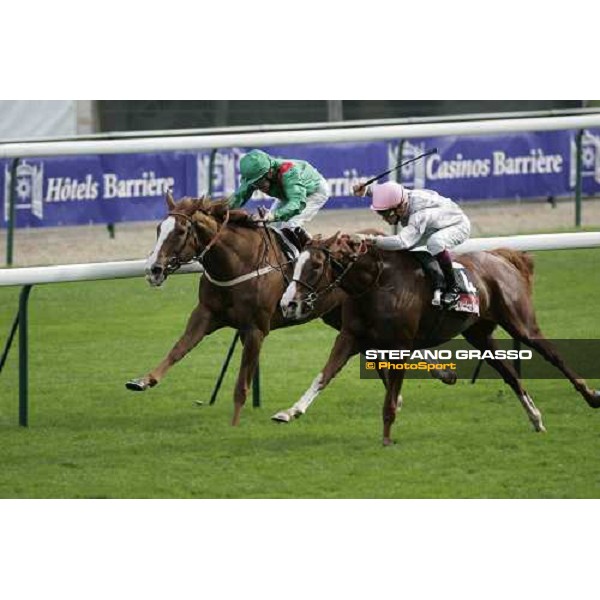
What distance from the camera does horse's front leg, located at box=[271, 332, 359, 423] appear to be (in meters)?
10.2

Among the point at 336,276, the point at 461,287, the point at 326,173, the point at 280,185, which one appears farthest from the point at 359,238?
the point at 326,173

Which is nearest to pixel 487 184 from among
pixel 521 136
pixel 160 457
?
pixel 521 136

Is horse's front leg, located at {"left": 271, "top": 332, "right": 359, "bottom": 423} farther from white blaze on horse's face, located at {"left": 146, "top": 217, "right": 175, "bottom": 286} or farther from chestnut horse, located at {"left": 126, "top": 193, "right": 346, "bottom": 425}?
white blaze on horse's face, located at {"left": 146, "top": 217, "right": 175, "bottom": 286}

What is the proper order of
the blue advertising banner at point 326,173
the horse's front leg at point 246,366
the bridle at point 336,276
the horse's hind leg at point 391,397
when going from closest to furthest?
the bridle at point 336,276 → the horse's hind leg at point 391,397 → the horse's front leg at point 246,366 → the blue advertising banner at point 326,173

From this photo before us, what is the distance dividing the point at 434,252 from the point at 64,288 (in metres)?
6.69

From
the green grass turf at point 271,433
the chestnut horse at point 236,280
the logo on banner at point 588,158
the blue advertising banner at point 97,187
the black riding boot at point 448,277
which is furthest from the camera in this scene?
the logo on banner at point 588,158

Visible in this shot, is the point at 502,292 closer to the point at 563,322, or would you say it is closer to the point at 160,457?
the point at 160,457

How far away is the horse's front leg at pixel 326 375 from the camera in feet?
33.4

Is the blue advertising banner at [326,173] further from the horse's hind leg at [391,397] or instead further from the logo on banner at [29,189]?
the horse's hind leg at [391,397]

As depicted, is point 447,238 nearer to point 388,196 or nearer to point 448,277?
point 448,277

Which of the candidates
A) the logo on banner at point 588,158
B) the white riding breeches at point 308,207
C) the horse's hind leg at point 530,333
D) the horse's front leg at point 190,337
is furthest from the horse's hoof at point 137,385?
the logo on banner at point 588,158

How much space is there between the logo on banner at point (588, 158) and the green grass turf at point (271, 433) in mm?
3488

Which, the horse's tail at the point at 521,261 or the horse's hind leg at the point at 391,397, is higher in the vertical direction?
the horse's tail at the point at 521,261

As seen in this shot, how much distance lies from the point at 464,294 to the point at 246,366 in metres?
1.34
